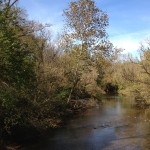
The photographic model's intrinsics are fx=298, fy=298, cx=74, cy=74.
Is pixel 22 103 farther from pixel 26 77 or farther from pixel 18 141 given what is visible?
pixel 26 77

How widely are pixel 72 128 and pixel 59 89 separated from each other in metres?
8.79

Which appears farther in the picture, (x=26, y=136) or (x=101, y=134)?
(x=101, y=134)

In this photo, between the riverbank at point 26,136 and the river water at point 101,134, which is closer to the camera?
the riverbank at point 26,136

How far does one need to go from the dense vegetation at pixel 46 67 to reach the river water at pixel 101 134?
1937mm

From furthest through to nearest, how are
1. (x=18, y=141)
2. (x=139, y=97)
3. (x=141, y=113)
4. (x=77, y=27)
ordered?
(x=139, y=97), (x=141, y=113), (x=77, y=27), (x=18, y=141)

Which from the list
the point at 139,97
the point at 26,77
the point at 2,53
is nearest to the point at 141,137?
the point at 26,77

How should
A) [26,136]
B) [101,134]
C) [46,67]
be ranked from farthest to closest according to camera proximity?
[46,67] → [101,134] → [26,136]

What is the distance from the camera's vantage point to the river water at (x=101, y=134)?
22431mm

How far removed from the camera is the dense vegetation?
18.4 metres

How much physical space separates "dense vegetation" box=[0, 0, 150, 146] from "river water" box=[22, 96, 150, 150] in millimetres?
1937

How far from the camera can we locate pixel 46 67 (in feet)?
105

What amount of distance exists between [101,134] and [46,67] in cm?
978

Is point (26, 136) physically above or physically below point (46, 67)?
below

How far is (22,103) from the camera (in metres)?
24.5
